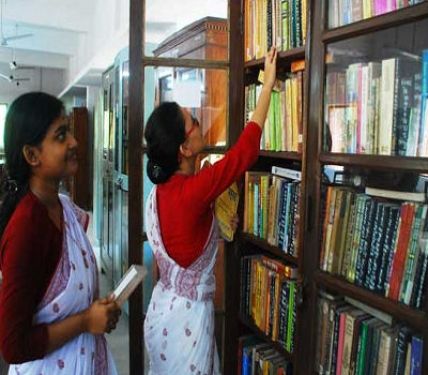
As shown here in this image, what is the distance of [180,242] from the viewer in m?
1.58

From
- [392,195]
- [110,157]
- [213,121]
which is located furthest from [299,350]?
[110,157]

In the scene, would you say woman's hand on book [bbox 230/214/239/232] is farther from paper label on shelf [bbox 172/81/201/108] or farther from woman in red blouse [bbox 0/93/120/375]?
woman in red blouse [bbox 0/93/120/375]

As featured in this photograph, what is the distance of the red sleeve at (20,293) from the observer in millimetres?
967

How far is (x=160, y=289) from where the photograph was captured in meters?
1.67

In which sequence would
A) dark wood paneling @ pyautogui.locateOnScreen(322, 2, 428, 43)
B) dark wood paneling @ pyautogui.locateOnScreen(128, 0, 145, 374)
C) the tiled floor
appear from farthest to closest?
the tiled floor
dark wood paneling @ pyautogui.locateOnScreen(128, 0, 145, 374)
dark wood paneling @ pyautogui.locateOnScreen(322, 2, 428, 43)

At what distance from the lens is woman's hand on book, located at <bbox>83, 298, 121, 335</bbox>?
1113 millimetres

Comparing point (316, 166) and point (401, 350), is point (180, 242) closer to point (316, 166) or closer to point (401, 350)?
point (316, 166)

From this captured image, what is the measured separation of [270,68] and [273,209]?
1.73 ft

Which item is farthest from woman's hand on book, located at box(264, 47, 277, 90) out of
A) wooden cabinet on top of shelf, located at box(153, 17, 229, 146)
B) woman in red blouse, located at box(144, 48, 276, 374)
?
wooden cabinet on top of shelf, located at box(153, 17, 229, 146)

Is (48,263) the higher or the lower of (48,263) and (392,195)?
the lower

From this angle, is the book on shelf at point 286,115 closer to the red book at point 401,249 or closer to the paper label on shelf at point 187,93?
the paper label on shelf at point 187,93

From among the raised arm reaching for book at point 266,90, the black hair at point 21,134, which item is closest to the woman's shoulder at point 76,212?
the black hair at point 21,134

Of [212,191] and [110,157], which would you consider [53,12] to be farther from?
[212,191]

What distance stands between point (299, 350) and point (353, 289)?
14.7 inches
